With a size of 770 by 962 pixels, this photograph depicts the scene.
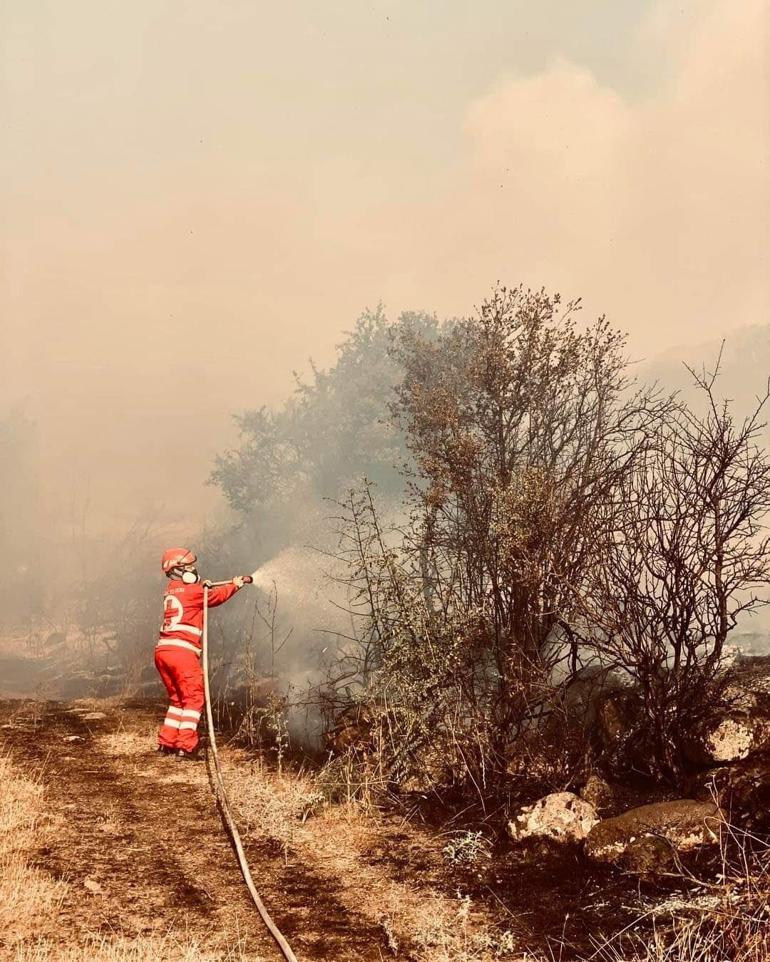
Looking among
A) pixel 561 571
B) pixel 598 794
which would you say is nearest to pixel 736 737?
pixel 598 794

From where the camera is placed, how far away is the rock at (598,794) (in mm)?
5367

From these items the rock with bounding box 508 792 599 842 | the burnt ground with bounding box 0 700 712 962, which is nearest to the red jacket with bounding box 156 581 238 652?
the burnt ground with bounding box 0 700 712 962

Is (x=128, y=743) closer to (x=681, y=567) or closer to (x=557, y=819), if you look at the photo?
(x=557, y=819)

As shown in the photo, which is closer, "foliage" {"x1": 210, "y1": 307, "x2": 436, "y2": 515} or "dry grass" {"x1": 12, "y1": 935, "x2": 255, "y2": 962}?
"dry grass" {"x1": 12, "y1": 935, "x2": 255, "y2": 962}

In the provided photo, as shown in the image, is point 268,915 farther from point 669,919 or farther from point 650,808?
point 650,808

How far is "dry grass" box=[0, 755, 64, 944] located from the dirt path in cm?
12

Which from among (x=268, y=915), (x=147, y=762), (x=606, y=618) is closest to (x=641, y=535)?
(x=606, y=618)

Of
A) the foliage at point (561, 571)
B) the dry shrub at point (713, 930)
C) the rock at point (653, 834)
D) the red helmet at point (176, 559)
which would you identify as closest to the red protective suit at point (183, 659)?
the red helmet at point (176, 559)

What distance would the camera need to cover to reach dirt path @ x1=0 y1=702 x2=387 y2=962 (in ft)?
12.6

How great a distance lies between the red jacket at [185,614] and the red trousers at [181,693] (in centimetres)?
10

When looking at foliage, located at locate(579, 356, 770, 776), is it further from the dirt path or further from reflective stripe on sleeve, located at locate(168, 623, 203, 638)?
reflective stripe on sleeve, located at locate(168, 623, 203, 638)

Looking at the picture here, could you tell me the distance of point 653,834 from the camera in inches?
176

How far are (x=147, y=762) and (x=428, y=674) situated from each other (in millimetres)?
3248

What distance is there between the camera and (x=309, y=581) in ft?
76.1
